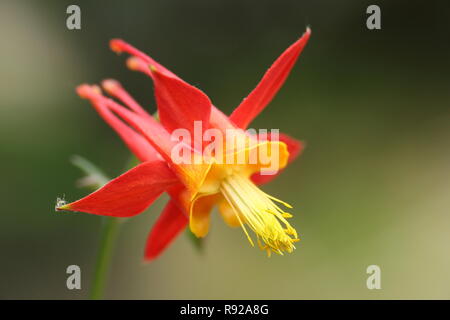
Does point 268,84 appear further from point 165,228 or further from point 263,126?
point 263,126

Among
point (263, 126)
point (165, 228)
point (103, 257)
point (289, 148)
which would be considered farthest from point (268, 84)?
→ point (263, 126)

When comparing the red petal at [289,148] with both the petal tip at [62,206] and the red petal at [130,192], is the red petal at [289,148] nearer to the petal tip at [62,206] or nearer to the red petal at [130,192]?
the red petal at [130,192]

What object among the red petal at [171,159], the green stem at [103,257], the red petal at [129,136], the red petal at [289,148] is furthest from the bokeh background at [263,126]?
the red petal at [171,159]

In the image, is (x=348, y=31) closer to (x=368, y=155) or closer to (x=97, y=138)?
(x=368, y=155)

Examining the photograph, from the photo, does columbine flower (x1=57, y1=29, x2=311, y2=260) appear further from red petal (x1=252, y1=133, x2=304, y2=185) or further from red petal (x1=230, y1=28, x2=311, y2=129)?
red petal (x1=252, y1=133, x2=304, y2=185)
